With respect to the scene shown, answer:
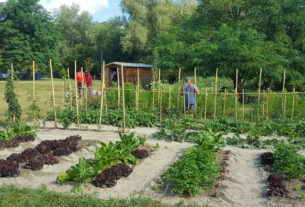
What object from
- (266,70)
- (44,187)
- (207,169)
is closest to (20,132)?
(44,187)

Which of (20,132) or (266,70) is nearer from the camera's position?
(20,132)

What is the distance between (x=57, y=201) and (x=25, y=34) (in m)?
37.5

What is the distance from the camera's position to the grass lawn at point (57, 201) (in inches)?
146

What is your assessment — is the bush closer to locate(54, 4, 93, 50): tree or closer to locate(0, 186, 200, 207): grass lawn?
locate(0, 186, 200, 207): grass lawn

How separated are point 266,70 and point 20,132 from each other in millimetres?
10079

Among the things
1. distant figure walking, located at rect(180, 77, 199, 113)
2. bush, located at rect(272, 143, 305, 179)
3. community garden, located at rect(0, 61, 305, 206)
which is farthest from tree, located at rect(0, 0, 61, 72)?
bush, located at rect(272, 143, 305, 179)

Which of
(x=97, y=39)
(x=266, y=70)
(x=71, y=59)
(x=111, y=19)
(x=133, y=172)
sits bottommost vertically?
(x=133, y=172)

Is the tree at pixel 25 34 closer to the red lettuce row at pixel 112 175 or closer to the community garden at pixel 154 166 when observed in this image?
the community garden at pixel 154 166

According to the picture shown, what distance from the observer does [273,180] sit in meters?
4.19

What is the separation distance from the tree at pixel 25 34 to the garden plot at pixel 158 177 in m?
32.3

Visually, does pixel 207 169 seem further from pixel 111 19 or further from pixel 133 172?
pixel 111 19

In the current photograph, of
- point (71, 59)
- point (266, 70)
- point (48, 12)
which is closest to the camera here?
point (266, 70)

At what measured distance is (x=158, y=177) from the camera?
4723mm

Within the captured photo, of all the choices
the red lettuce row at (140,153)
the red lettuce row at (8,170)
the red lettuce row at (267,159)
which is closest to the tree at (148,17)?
the red lettuce row at (140,153)
